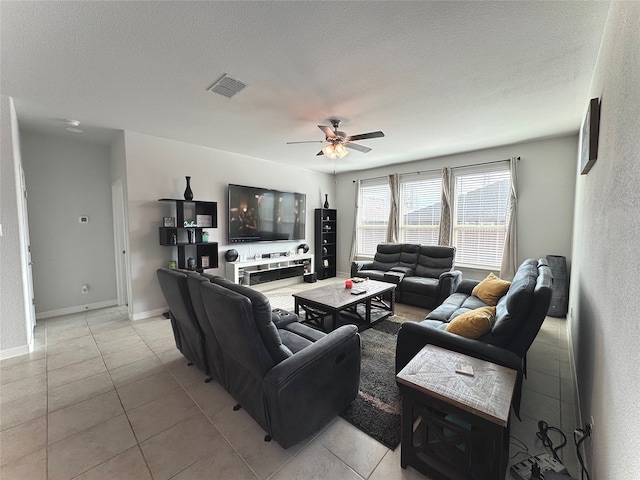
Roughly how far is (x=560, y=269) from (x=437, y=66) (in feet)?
11.7

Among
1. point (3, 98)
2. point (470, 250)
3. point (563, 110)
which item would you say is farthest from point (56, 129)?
point (470, 250)

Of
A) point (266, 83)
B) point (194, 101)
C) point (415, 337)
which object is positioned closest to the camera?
point (415, 337)

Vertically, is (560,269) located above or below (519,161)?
below

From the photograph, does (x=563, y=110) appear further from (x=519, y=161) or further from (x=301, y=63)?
(x=301, y=63)

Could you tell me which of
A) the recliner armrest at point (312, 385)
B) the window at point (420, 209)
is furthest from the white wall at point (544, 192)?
the recliner armrest at point (312, 385)

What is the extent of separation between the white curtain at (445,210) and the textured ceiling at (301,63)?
5.18ft

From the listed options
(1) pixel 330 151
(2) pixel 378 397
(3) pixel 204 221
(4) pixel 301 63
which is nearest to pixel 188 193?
(3) pixel 204 221

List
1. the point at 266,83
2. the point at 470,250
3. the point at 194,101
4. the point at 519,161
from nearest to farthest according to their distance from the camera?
1. the point at 266,83
2. the point at 194,101
3. the point at 519,161
4. the point at 470,250

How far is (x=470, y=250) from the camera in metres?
5.06

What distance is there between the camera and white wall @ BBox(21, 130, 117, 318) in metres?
3.81

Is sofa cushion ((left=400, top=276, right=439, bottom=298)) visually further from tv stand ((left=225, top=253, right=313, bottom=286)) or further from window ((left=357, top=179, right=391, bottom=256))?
tv stand ((left=225, top=253, right=313, bottom=286))

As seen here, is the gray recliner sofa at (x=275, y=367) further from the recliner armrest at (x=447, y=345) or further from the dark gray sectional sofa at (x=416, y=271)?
the dark gray sectional sofa at (x=416, y=271)

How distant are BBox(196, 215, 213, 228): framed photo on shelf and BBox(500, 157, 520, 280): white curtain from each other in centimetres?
510

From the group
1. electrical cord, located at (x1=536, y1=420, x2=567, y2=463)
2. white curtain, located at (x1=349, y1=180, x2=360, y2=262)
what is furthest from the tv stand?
electrical cord, located at (x1=536, y1=420, x2=567, y2=463)
